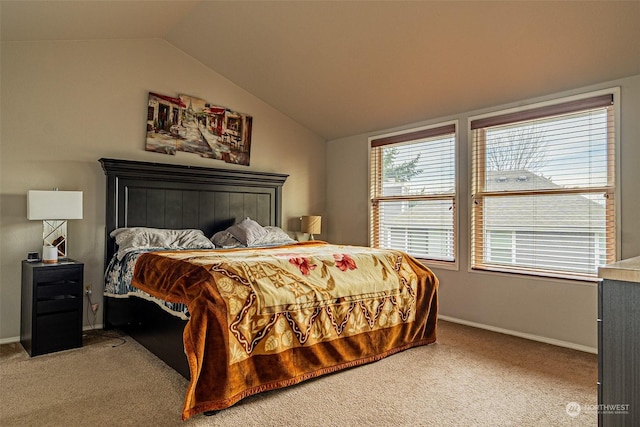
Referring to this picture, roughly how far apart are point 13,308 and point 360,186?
3.91 m

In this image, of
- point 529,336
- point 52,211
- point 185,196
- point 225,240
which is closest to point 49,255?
point 52,211

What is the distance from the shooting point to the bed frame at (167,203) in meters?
3.41

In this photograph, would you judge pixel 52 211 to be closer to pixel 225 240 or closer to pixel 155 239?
pixel 155 239

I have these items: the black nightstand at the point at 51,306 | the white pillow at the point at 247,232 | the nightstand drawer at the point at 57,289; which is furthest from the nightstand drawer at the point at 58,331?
the white pillow at the point at 247,232

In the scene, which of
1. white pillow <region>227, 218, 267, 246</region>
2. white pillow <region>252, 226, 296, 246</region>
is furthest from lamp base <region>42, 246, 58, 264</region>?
white pillow <region>252, 226, 296, 246</region>

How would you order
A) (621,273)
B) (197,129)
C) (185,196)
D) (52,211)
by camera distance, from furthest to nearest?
(197,129)
(185,196)
(52,211)
(621,273)

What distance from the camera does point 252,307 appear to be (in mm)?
2451

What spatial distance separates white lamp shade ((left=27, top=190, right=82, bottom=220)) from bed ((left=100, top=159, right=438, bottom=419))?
46cm

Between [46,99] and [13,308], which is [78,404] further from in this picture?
[46,99]

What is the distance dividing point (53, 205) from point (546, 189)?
4255 millimetres

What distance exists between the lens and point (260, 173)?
5039 mm

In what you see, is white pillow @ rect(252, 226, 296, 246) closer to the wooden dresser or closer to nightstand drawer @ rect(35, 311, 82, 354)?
nightstand drawer @ rect(35, 311, 82, 354)

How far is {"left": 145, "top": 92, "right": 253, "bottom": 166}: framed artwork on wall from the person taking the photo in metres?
4.37

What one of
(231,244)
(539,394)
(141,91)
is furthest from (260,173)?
(539,394)
